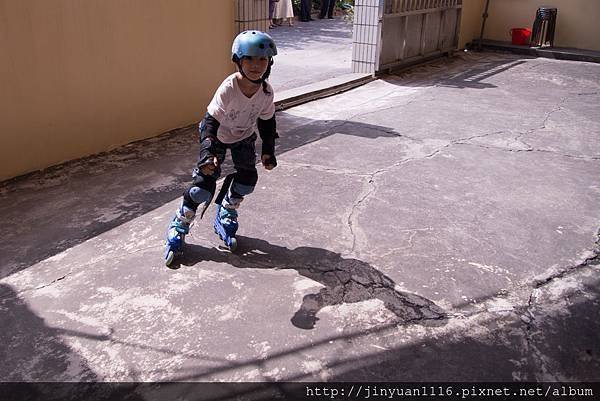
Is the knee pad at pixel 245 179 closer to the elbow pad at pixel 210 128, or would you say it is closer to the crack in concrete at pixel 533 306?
the elbow pad at pixel 210 128

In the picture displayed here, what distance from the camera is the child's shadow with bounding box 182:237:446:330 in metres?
2.91

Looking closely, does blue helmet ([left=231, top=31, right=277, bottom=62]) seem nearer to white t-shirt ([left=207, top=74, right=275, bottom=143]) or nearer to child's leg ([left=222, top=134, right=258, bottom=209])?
white t-shirt ([left=207, top=74, right=275, bottom=143])

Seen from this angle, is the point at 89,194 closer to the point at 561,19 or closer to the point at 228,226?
the point at 228,226

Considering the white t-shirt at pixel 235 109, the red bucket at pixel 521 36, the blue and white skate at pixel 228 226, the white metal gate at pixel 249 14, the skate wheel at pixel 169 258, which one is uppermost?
the white metal gate at pixel 249 14

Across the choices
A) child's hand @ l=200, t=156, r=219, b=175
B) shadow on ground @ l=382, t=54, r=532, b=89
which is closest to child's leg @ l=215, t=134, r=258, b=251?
child's hand @ l=200, t=156, r=219, b=175

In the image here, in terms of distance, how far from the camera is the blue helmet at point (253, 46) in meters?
2.96

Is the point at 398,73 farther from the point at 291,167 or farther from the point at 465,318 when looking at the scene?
the point at 465,318

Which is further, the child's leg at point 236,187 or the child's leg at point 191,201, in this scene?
the child's leg at point 236,187

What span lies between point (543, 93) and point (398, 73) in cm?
252

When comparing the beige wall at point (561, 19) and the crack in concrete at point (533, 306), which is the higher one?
the beige wall at point (561, 19)

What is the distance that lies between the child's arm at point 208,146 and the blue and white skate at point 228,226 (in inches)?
18.5

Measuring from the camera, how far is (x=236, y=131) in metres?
3.29

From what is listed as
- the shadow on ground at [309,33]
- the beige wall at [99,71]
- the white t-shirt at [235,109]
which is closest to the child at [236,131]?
the white t-shirt at [235,109]

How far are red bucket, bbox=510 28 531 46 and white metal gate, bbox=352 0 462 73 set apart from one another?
2087 mm
